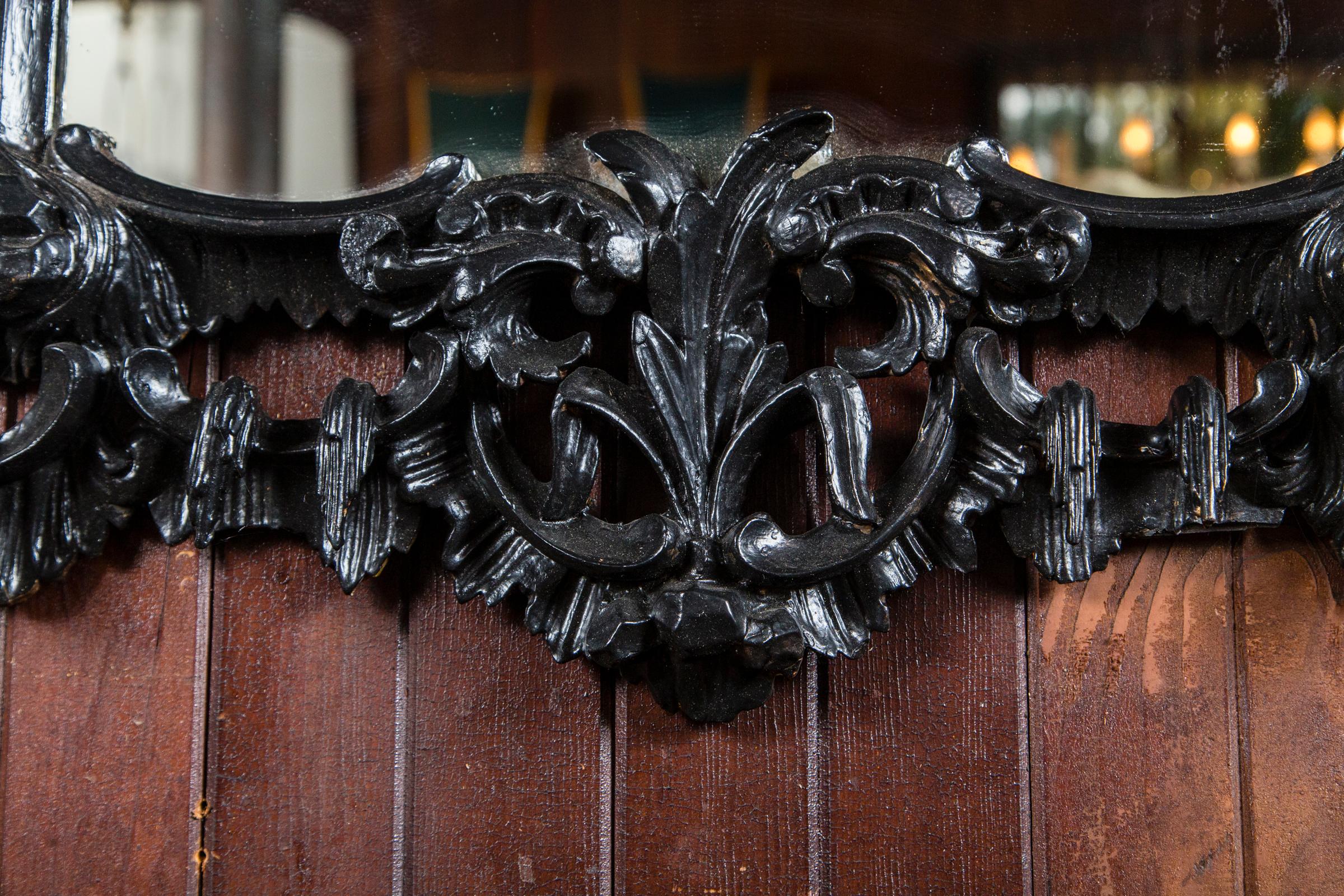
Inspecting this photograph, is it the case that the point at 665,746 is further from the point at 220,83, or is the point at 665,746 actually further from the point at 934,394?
the point at 220,83

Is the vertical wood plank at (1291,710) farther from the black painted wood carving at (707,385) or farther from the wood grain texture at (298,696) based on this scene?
the wood grain texture at (298,696)

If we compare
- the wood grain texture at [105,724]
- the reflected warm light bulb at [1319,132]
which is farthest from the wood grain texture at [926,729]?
the wood grain texture at [105,724]

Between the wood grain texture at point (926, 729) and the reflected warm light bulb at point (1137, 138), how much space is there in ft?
0.46

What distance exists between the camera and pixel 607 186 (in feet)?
1.59

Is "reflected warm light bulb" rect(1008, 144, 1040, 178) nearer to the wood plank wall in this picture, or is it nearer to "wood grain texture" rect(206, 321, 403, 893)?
the wood plank wall

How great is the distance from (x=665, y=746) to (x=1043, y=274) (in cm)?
28

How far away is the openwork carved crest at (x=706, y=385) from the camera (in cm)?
43

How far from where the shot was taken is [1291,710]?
18.7 inches

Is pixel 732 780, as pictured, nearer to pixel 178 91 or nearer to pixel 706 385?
pixel 706 385

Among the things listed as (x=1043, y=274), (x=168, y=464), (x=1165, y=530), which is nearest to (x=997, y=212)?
(x=1043, y=274)

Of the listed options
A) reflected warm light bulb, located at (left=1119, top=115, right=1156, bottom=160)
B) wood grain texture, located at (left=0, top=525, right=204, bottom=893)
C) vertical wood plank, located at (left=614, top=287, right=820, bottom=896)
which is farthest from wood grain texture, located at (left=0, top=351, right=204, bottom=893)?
reflected warm light bulb, located at (left=1119, top=115, right=1156, bottom=160)

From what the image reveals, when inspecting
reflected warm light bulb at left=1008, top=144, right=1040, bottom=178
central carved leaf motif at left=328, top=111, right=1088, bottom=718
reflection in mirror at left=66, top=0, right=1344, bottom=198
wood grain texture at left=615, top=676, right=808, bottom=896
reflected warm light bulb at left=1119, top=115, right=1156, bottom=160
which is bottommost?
wood grain texture at left=615, top=676, right=808, bottom=896

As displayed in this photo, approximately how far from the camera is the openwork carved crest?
43cm

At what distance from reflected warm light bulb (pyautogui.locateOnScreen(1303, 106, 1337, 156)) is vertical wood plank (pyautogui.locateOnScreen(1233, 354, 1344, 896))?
0.18 metres
